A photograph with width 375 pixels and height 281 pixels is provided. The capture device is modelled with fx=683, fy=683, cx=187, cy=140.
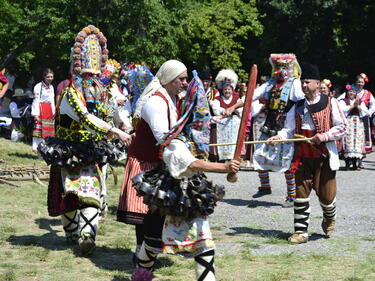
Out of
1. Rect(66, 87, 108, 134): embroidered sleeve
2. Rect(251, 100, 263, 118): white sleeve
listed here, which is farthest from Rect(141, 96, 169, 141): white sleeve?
Rect(251, 100, 263, 118): white sleeve

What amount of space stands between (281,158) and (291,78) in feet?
3.64

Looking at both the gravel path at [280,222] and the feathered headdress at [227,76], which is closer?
the gravel path at [280,222]

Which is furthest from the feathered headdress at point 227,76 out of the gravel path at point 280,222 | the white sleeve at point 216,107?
the gravel path at point 280,222

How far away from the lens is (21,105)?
19812 mm

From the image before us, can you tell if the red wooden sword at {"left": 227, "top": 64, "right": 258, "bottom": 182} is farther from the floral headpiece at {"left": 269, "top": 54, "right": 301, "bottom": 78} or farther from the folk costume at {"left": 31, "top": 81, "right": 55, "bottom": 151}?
the folk costume at {"left": 31, "top": 81, "right": 55, "bottom": 151}

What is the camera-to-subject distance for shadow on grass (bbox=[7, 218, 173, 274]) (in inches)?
248

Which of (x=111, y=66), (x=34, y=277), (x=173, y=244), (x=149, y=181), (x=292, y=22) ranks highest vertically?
(x=292, y=22)

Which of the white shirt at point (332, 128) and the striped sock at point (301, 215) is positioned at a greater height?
the white shirt at point (332, 128)

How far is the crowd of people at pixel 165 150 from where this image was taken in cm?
475

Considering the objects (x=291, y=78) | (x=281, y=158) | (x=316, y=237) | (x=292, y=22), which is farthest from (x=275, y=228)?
(x=292, y=22)

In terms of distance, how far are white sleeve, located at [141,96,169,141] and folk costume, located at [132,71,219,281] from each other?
0.14 m

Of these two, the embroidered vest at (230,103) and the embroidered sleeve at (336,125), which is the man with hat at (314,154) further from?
the embroidered vest at (230,103)

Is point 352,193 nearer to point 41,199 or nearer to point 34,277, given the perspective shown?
point 41,199

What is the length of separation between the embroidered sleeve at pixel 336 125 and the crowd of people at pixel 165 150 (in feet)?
0.03
